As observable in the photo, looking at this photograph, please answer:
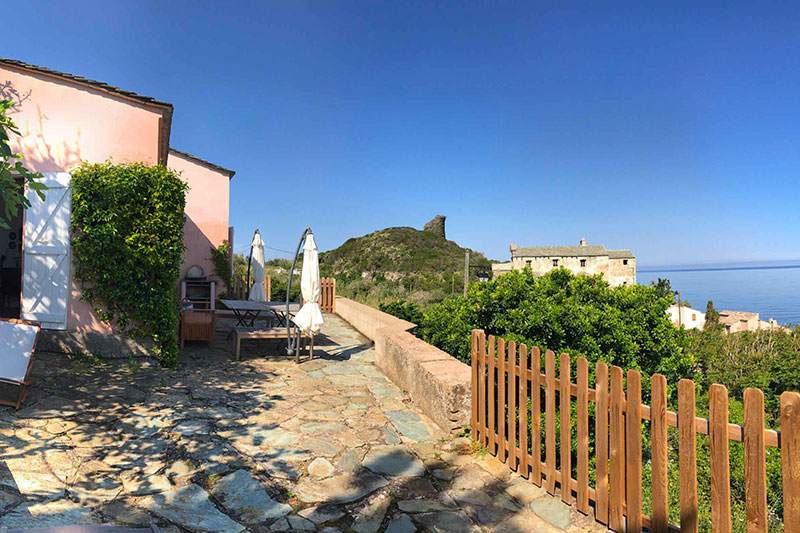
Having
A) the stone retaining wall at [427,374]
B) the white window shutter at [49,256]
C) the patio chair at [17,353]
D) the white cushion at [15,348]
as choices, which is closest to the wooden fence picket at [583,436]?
the stone retaining wall at [427,374]

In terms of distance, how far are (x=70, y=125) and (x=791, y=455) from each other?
880cm

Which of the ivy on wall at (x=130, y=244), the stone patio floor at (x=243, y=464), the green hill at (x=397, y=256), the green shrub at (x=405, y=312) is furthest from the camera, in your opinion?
the green hill at (x=397, y=256)

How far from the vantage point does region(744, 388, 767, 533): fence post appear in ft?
6.68

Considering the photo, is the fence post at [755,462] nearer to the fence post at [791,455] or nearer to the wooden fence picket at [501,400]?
the fence post at [791,455]

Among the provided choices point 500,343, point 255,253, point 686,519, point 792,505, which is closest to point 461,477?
point 500,343

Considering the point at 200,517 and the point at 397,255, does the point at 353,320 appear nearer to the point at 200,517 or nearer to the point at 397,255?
the point at 200,517

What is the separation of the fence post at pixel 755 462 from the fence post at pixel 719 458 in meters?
0.08

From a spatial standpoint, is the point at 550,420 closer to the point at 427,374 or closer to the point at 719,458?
the point at 719,458

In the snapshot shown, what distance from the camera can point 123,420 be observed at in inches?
174

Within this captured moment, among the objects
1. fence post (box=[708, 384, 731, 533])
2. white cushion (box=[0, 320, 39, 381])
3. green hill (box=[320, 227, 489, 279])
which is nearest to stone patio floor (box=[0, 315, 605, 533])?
white cushion (box=[0, 320, 39, 381])

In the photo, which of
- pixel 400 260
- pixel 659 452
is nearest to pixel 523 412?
pixel 659 452

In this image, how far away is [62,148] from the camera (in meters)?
6.70

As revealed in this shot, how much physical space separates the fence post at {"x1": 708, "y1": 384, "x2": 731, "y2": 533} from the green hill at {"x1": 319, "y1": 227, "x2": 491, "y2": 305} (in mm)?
29872

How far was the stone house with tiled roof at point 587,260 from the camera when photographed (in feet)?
161
